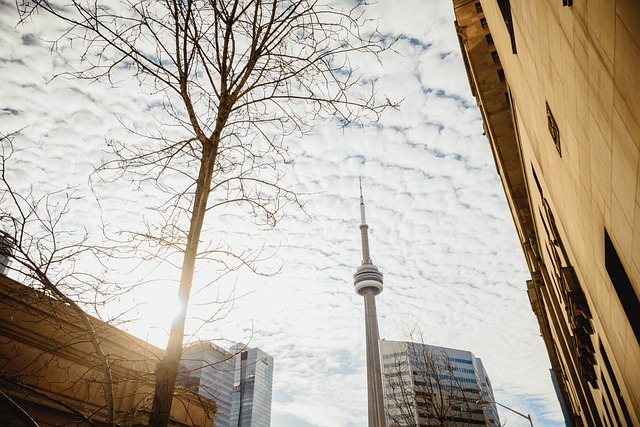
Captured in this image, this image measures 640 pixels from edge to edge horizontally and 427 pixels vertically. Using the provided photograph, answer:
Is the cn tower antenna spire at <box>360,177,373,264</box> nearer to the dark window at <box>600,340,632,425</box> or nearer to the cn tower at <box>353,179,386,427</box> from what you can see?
the cn tower at <box>353,179,386,427</box>

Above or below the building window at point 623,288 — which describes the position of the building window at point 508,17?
above

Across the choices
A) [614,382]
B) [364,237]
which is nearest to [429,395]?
[614,382]

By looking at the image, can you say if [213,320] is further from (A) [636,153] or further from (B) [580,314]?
(B) [580,314]

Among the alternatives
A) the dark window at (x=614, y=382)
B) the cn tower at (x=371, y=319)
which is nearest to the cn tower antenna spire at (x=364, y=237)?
the cn tower at (x=371, y=319)

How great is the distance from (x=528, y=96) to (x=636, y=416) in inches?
299

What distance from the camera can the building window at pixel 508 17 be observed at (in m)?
8.41

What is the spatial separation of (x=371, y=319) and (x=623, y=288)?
109 m

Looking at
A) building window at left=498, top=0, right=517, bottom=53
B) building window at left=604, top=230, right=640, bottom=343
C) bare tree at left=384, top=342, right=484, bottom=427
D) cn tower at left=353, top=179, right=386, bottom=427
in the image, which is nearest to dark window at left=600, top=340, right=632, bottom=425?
building window at left=604, top=230, right=640, bottom=343

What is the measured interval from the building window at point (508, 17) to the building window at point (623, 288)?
5.76 meters

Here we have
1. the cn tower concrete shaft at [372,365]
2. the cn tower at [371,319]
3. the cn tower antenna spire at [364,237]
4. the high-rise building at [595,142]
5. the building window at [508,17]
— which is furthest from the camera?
the cn tower antenna spire at [364,237]

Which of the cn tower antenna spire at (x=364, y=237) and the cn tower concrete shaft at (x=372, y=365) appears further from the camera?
the cn tower antenna spire at (x=364, y=237)

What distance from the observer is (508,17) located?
8680mm

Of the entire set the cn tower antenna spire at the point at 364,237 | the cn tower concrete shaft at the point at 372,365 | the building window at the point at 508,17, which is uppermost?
the cn tower antenna spire at the point at 364,237

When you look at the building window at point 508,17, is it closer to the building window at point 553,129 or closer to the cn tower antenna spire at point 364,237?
the building window at point 553,129
